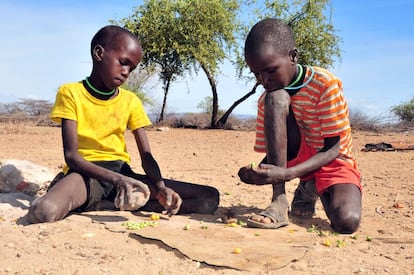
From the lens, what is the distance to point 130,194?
3.04m

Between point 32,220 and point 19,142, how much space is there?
5968mm

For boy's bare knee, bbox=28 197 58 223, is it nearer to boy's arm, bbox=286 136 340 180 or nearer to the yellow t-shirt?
the yellow t-shirt

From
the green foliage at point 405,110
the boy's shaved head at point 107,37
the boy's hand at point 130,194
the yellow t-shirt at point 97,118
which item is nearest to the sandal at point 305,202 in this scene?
the boy's hand at point 130,194

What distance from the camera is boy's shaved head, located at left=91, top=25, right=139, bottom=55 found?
3412mm

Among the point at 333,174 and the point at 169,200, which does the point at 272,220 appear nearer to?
the point at 333,174

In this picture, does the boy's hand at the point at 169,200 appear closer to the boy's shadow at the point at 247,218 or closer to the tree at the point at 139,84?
the boy's shadow at the point at 247,218

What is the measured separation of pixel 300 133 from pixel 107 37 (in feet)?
5.04

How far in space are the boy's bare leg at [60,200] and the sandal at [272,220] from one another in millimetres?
1150

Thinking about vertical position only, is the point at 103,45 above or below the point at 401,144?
above

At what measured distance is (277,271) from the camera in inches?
91.2

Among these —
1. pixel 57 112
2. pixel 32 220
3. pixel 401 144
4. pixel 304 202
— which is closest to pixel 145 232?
pixel 32 220

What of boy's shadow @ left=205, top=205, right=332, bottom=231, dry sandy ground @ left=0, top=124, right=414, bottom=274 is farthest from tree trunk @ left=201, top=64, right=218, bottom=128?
boy's shadow @ left=205, top=205, right=332, bottom=231

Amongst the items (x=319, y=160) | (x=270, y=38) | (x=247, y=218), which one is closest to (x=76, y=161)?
(x=247, y=218)

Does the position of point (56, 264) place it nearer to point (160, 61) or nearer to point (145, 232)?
point (145, 232)
